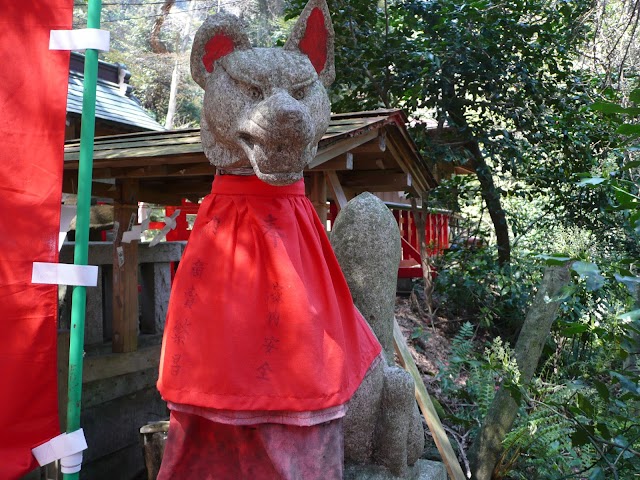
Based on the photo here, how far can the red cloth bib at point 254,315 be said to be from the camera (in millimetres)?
1998

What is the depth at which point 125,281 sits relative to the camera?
15.8ft

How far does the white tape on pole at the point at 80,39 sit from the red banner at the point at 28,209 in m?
0.03

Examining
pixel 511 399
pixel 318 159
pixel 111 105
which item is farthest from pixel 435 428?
pixel 111 105

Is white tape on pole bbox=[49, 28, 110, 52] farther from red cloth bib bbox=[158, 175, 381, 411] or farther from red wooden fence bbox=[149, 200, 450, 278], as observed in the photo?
red wooden fence bbox=[149, 200, 450, 278]

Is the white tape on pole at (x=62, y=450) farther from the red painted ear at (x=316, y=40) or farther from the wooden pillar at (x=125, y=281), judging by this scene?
the wooden pillar at (x=125, y=281)

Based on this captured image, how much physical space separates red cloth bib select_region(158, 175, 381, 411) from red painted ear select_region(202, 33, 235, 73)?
0.45 meters

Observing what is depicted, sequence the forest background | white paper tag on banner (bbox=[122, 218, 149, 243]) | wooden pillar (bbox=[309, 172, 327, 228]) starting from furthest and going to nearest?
the forest background, white paper tag on banner (bbox=[122, 218, 149, 243]), wooden pillar (bbox=[309, 172, 327, 228])

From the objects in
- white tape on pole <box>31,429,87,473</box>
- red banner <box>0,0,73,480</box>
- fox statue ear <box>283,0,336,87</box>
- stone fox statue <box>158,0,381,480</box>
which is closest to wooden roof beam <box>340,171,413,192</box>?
fox statue ear <box>283,0,336,87</box>

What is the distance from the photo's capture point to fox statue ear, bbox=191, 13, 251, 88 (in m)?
2.23

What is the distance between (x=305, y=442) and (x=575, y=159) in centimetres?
654

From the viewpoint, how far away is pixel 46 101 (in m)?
2.18

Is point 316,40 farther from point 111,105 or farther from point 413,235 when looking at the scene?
point 111,105

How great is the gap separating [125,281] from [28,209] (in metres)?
2.74

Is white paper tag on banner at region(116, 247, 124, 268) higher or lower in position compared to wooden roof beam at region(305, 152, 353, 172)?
lower
